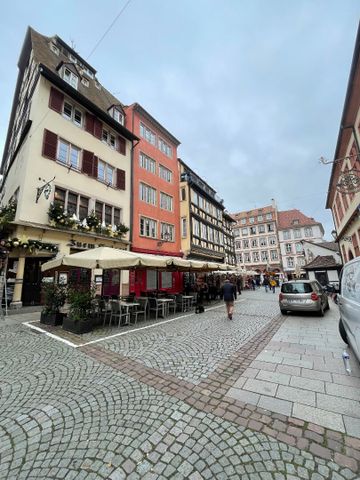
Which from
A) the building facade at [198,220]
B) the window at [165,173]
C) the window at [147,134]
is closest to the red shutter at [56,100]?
the window at [147,134]

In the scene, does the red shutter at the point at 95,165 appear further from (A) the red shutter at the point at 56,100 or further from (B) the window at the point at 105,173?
(A) the red shutter at the point at 56,100

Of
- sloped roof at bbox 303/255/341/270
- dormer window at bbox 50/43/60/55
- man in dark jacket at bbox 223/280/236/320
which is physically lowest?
man in dark jacket at bbox 223/280/236/320

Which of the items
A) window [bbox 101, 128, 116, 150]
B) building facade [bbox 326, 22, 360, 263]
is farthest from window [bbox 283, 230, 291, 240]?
window [bbox 101, 128, 116, 150]

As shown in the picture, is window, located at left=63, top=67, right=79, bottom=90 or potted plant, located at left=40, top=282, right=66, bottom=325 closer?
potted plant, located at left=40, top=282, right=66, bottom=325

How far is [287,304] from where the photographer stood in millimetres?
10414

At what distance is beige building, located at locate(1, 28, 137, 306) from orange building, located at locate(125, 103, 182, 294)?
3.67 feet

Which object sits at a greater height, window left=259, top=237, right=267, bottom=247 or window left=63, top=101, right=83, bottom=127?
window left=63, top=101, right=83, bottom=127

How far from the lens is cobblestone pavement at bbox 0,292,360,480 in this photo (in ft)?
6.96

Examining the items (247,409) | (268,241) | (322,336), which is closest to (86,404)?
(247,409)

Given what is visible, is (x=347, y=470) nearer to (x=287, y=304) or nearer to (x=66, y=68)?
(x=287, y=304)

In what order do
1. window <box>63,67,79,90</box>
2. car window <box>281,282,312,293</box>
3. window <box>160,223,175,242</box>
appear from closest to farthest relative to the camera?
1. car window <box>281,282,312,293</box>
2. window <box>63,67,79,90</box>
3. window <box>160,223,175,242</box>

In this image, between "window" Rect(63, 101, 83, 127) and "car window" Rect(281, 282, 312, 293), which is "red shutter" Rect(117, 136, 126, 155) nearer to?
"window" Rect(63, 101, 83, 127)

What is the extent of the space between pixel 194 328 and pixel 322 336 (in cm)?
398

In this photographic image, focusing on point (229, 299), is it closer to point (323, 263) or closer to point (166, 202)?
point (166, 202)
